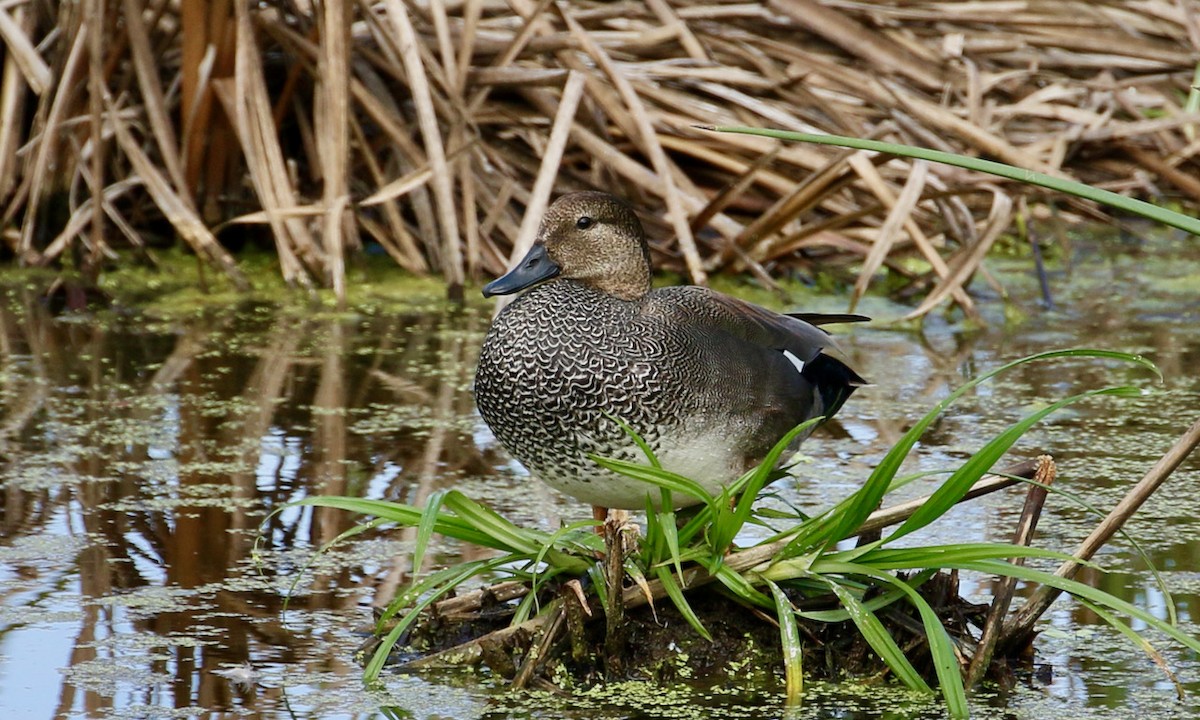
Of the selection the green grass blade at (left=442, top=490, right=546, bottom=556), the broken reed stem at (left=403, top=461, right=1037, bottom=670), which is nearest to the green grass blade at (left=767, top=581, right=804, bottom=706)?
the broken reed stem at (left=403, top=461, right=1037, bottom=670)

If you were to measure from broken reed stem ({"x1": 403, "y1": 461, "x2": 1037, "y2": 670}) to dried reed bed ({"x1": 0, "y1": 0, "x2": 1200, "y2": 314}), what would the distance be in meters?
2.80

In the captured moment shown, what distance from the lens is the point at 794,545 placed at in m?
2.94

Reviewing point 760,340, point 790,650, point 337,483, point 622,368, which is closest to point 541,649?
point 790,650

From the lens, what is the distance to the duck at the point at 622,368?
10.1ft

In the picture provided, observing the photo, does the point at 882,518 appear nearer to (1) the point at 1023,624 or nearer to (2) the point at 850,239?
(1) the point at 1023,624

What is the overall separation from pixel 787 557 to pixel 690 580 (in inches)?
7.1

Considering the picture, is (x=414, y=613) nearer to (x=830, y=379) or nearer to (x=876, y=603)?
(x=876, y=603)

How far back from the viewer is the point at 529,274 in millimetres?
3434

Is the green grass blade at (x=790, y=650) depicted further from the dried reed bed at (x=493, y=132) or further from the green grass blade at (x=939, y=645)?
the dried reed bed at (x=493, y=132)

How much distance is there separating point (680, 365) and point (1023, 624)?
2.59 feet

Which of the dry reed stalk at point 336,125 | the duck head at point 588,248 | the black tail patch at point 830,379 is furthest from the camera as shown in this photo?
the dry reed stalk at point 336,125

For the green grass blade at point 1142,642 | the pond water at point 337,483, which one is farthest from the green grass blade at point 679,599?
the green grass blade at point 1142,642

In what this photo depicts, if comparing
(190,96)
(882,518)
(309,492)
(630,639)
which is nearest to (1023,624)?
(882,518)

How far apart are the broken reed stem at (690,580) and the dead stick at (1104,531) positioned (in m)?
0.20
